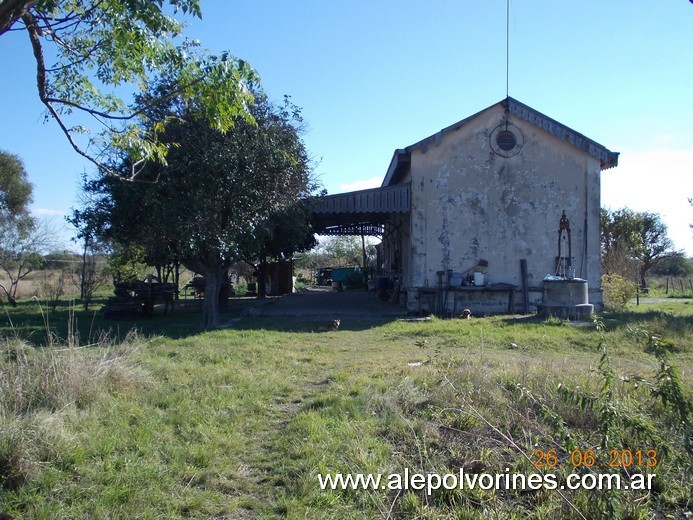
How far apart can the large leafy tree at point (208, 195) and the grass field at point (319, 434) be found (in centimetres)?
474

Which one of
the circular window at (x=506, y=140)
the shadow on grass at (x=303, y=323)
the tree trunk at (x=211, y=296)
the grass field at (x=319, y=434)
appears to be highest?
the circular window at (x=506, y=140)

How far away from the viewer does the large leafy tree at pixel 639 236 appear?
3435cm

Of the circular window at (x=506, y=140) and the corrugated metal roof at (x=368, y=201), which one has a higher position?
the circular window at (x=506, y=140)

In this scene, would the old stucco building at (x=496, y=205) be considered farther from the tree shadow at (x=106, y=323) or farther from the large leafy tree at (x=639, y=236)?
the large leafy tree at (x=639, y=236)

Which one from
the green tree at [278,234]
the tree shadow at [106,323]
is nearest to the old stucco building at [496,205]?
the green tree at [278,234]

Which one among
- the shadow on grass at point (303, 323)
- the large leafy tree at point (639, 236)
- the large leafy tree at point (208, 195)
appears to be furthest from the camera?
the large leafy tree at point (639, 236)

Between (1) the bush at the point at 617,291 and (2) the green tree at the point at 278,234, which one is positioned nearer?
(2) the green tree at the point at 278,234

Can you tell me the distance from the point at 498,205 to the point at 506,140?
7.24ft

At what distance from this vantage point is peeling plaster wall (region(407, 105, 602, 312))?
57.5ft

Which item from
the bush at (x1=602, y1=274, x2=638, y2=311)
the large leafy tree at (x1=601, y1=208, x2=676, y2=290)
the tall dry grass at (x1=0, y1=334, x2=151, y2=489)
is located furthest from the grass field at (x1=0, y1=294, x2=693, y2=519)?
the large leafy tree at (x1=601, y1=208, x2=676, y2=290)

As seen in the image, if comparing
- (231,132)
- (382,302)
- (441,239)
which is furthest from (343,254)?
(231,132)

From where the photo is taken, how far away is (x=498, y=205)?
17.7m

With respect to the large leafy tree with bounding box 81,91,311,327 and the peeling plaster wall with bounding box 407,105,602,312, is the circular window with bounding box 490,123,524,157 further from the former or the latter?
the large leafy tree with bounding box 81,91,311,327

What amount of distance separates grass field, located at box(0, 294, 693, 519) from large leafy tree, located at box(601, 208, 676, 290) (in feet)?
84.8
